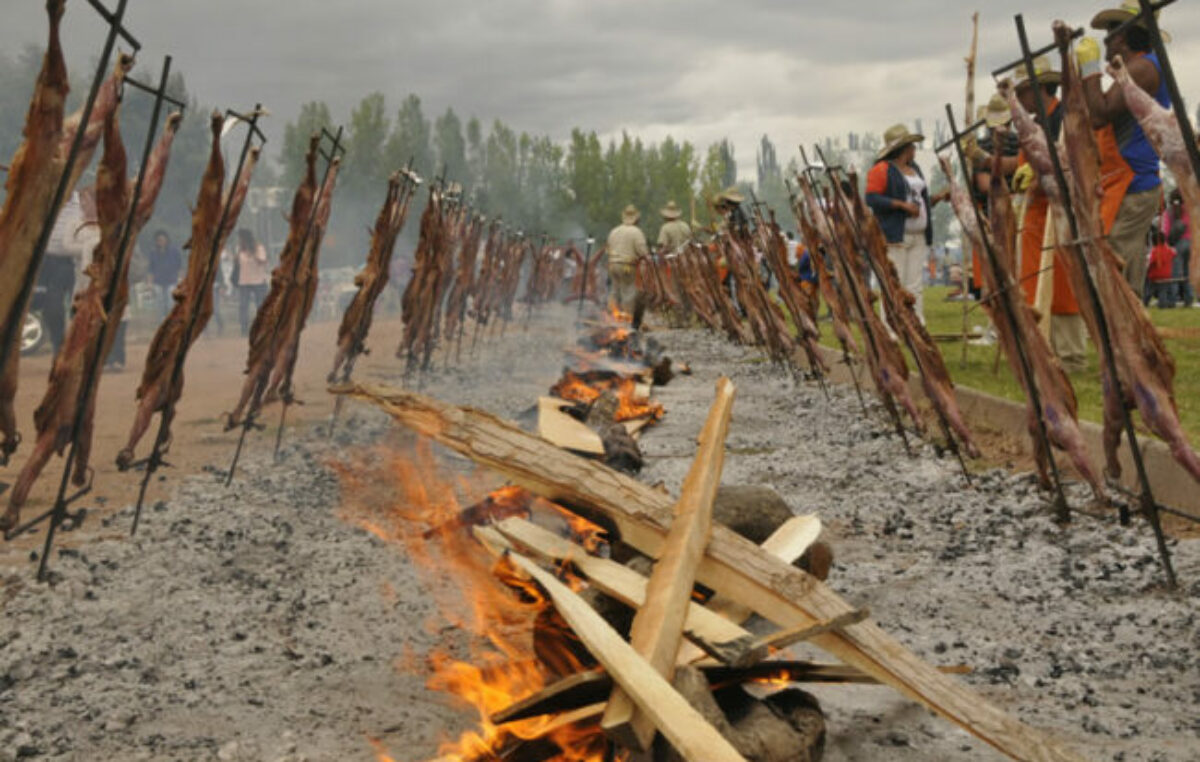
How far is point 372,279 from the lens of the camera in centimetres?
738

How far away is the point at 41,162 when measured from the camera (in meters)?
3.19

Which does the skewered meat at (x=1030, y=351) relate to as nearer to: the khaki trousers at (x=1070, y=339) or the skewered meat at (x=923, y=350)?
the skewered meat at (x=923, y=350)

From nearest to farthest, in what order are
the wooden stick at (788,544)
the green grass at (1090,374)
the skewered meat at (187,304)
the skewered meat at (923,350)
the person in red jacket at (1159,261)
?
the wooden stick at (788,544) < the skewered meat at (187,304) < the skewered meat at (923,350) < the green grass at (1090,374) < the person in red jacket at (1159,261)

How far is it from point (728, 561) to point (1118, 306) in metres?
1.93

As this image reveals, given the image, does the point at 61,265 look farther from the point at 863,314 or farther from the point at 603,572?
the point at 603,572

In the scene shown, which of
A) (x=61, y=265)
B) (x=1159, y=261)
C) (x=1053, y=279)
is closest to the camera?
(x=1053, y=279)

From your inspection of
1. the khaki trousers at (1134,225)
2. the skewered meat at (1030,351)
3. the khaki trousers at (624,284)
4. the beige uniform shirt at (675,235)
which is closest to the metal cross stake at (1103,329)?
the skewered meat at (1030,351)

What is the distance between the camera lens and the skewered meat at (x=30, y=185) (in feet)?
10.2

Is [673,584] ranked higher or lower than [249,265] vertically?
lower

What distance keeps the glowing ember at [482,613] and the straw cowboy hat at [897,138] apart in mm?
6612

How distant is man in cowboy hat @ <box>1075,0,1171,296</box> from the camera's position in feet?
18.6

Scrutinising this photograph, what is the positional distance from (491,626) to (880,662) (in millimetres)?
1546

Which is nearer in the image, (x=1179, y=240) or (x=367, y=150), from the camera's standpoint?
(x=1179, y=240)

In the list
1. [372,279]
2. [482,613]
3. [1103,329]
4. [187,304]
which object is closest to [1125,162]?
[1103,329]
